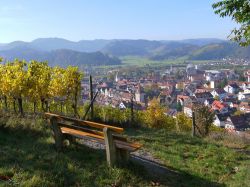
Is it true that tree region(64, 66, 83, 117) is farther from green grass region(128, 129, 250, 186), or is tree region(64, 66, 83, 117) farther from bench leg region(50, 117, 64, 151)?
bench leg region(50, 117, 64, 151)

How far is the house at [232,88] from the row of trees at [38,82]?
113 m

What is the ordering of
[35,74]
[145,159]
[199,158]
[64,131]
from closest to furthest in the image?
[64,131]
[145,159]
[199,158]
[35,74]

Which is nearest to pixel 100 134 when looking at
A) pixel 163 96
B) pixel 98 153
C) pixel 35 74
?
pixel 98 153

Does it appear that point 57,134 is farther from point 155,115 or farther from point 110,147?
point 155,115

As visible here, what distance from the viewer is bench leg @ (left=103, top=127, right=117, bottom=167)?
22.5ft

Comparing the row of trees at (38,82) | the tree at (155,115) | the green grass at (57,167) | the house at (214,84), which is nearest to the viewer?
the green grass at (57,167)

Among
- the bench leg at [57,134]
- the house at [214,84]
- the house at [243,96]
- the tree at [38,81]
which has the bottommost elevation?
the house at [243,96]

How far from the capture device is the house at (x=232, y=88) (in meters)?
122

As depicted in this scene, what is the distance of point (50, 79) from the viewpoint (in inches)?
634

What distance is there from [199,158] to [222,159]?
0.65 metres

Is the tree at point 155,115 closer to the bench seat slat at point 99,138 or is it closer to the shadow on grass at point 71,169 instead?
the shadow on grass at point 71,169

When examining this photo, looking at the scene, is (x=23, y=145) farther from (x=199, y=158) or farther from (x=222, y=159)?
(x=222, y=159)

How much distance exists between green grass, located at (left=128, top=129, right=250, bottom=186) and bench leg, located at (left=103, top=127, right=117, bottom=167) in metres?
1.32

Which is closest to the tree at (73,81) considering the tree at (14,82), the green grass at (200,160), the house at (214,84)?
the tree at (14,82)
